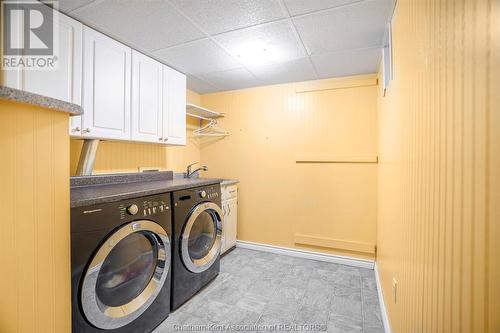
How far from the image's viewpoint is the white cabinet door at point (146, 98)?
204cm

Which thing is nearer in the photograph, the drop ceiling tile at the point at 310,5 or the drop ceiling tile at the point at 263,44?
the drop ceiling tile at the point at 310,5

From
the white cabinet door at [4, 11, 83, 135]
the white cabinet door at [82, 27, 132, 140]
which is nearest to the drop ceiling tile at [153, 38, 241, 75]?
the white cabinet door at [82, 27, 132, 140]

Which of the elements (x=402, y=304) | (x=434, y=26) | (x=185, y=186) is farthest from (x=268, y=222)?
(x=434, y=26)

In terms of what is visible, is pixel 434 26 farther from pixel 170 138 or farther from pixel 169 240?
pixel 170 138

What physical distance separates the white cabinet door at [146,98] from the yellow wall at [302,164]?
1.16 metres

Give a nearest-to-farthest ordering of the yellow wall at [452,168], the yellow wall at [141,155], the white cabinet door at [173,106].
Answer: the yellow wall at [452,168] → the yellow wall at [141,155] → the white cabinet door at [173,106]

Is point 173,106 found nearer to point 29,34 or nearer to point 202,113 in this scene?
point 202,113

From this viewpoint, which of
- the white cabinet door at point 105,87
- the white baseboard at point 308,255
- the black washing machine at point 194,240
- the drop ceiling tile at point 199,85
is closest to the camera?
the white cabinet door at point 105,87

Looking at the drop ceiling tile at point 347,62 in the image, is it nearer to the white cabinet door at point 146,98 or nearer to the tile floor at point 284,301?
the white cabinet door at point 146,98

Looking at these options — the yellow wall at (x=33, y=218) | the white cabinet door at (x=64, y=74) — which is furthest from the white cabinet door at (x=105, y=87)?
the yellow wall at (x=33, y=218)

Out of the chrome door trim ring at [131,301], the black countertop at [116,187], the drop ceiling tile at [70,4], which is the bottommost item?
the chrome door trim ring at [131,301]

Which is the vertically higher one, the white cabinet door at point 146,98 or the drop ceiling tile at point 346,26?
the drop ceiling tile at point 346,26

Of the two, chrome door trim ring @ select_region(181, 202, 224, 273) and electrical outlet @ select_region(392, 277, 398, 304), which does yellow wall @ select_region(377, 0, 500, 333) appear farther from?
chrome door trim ring @ select_region(181, 202, 224, 273)

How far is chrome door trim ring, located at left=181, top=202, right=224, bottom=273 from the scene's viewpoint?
188 centimetres
